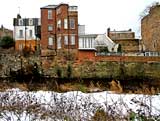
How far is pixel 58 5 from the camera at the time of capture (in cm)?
5422

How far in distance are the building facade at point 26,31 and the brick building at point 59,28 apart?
8.75 meters

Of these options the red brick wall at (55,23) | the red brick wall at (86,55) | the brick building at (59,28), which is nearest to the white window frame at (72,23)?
the brick building at (59,28)

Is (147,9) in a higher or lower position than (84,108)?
higher

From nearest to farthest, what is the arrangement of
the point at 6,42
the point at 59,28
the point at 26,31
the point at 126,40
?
the point at 59,28 < the point at 6,42 < the point at 126,40 < the point at 26,31

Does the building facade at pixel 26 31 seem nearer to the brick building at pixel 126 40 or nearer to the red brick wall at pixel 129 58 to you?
the brick building at pixel 126 40

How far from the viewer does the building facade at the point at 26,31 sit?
63688 mm

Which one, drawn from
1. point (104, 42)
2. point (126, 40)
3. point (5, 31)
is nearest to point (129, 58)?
point (104, 42)

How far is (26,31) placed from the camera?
66125 mm

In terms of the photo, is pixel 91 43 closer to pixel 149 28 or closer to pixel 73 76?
pixel 149 28

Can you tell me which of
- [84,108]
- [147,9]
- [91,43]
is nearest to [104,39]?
[91,43]

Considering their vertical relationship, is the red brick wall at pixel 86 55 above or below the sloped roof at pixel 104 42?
below

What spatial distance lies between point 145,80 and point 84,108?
37.0 meters

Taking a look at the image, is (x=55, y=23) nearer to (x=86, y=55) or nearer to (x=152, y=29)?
(x=86, y=55)

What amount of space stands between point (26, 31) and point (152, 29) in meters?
24.3
